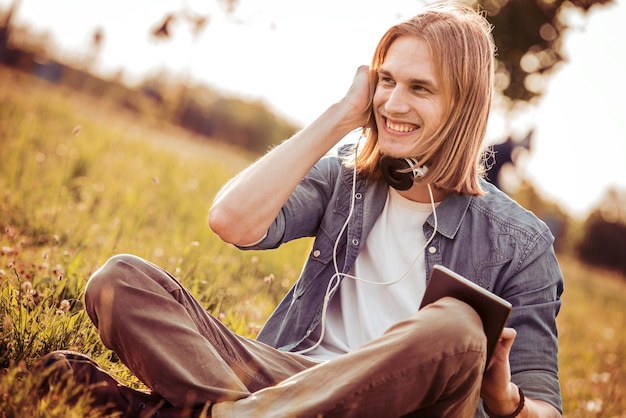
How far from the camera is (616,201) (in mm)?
34094

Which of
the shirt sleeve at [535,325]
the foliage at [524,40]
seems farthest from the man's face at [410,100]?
the foliage at [524,40]

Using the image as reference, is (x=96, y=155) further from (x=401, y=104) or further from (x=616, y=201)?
(x=616, y=201)

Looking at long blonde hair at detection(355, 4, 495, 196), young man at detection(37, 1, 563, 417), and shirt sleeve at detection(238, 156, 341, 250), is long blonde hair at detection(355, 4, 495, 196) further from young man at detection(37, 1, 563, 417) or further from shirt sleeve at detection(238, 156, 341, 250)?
shirt sleeve at detection(238, 156, 341, 250)

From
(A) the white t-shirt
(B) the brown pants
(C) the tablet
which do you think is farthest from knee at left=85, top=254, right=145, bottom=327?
(C) the tablet

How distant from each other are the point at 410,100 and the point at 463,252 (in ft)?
2.30

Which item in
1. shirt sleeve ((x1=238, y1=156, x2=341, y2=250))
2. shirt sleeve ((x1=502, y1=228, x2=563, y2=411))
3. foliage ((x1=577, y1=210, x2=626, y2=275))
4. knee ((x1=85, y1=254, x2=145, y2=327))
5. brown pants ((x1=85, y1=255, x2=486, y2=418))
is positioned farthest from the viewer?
foliage ((x1=577, y1=210, x2=626, y2=275))

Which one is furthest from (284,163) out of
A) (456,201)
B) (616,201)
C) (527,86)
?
(616,201)

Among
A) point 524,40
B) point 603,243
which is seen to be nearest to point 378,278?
point 524,40

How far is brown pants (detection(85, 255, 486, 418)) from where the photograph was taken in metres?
2.21

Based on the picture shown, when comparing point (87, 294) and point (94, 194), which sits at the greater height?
point (87, 294)

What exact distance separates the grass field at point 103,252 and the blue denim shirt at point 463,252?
457 mm

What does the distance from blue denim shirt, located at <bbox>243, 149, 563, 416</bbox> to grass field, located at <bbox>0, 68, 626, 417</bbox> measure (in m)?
0.46

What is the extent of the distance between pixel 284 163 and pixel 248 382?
0.91 m

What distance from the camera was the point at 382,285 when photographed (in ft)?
10.1
